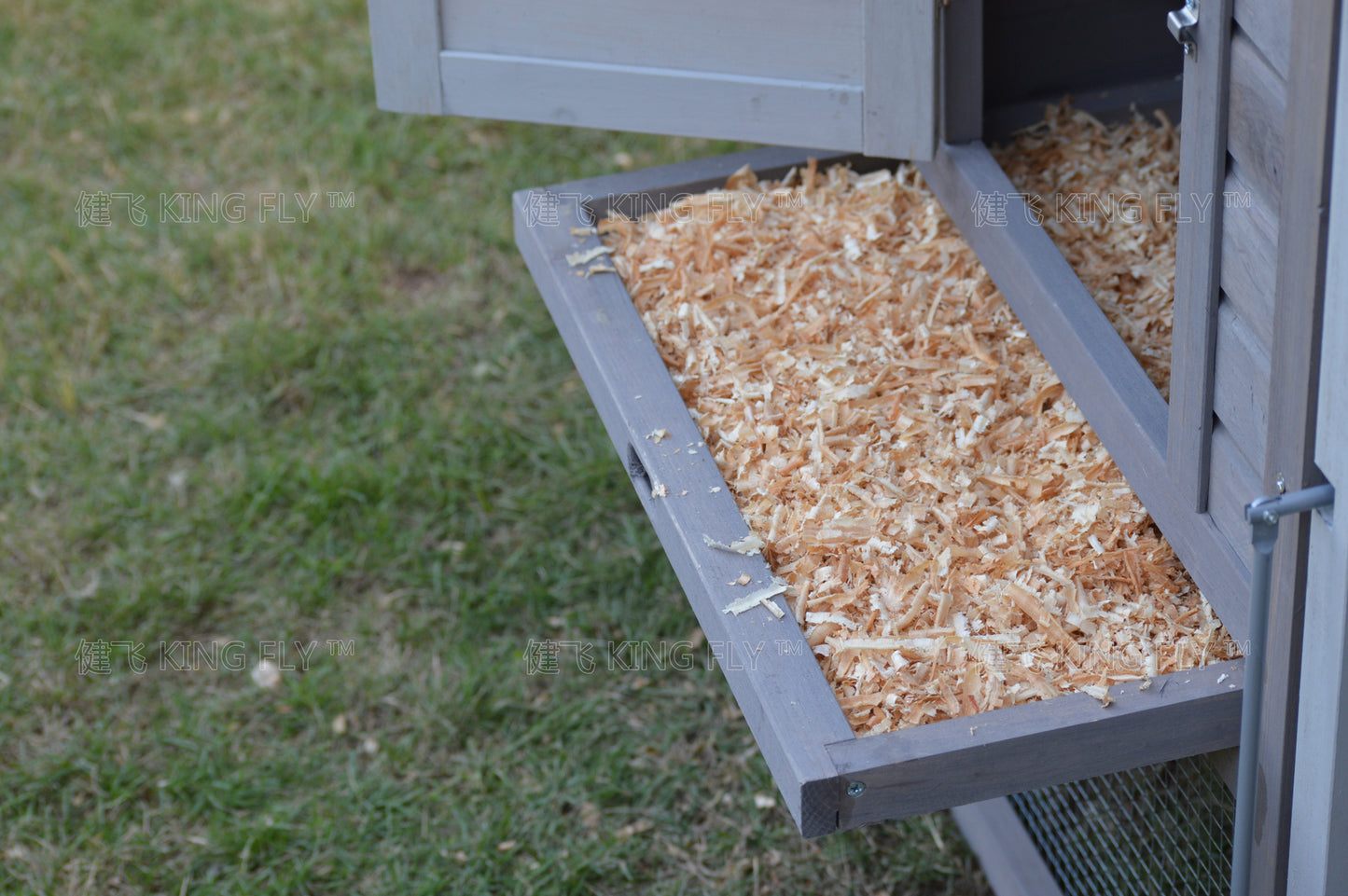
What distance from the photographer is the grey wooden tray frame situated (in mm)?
1499

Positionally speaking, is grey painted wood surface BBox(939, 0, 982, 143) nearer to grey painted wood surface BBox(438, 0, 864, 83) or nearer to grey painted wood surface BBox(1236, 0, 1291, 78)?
grey painted wood surface BBox(438, 0, 864, 83)

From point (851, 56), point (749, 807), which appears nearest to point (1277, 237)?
point (851, 56)

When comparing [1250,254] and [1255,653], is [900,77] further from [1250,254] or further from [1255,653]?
[1255,653]

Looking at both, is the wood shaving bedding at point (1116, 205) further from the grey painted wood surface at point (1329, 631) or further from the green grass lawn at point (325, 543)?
the green grass lawn at point (325, 543)

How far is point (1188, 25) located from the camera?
4.62 ft

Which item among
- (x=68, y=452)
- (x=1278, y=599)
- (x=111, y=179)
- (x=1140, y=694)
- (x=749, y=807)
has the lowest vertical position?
(x=749, y=807)

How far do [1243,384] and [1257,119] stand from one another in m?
0.28

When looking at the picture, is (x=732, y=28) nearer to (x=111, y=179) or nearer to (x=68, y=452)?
(x=68, y=452)

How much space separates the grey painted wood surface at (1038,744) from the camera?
149cm

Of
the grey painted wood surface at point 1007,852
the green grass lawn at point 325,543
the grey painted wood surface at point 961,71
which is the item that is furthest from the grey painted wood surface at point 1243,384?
the green grass lawn at point 325,543

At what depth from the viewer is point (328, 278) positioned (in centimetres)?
379

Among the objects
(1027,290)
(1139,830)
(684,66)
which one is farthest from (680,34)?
(1139,830)

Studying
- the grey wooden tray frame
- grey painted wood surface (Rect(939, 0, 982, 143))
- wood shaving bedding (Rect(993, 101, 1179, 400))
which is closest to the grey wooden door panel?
grey painted wood surface (Rect(939, 0, 982, 143))

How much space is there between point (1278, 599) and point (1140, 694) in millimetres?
192
